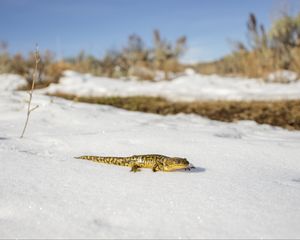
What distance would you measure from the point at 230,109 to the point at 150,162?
4815mm

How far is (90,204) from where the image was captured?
204 centimetres

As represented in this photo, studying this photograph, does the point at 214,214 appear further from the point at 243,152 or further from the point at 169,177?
the point at 243,152

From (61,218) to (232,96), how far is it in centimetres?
741

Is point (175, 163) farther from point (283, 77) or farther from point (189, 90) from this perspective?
point (283, 77)

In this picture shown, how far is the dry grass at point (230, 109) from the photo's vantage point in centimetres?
630

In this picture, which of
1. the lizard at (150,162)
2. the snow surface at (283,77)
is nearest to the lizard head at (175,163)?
the lizard at (150,162)

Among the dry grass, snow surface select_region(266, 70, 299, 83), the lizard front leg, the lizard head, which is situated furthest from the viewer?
snow surface select_region(266, 70, 299, 83)

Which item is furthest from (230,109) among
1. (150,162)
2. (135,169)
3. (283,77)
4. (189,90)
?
(283,77)

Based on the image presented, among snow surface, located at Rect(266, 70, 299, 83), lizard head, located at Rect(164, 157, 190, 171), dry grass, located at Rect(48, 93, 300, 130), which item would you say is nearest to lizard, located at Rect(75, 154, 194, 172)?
lizard head, located at Rect(164, 157, 190, 171)

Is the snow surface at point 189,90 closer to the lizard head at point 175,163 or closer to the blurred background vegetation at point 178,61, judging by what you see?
the blurred background vegetation at point 178,61

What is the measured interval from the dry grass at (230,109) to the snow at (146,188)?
2252 mm

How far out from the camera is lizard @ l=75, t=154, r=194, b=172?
8.69 feet

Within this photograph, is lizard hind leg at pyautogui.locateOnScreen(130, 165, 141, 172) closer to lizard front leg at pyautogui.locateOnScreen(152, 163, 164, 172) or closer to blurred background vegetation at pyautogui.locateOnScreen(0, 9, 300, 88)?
lizard front leg at pyautogui.locateOnScreen(152, 163, 164, 172)

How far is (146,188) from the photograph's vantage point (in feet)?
7.61
